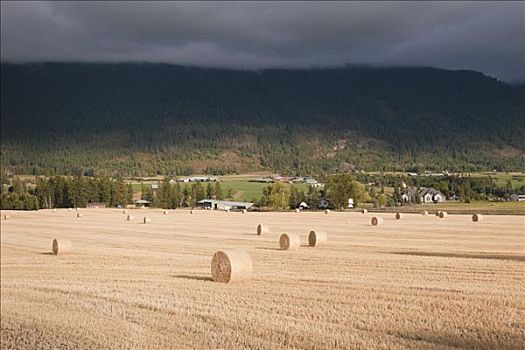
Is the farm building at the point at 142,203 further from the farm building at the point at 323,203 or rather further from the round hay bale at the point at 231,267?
the round hay bale at the point at 231,267

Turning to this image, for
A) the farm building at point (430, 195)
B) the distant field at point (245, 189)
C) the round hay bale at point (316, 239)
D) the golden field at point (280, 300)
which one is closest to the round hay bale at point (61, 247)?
the golden field at point (280, 300)

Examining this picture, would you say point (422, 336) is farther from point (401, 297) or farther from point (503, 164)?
point (503, 164)

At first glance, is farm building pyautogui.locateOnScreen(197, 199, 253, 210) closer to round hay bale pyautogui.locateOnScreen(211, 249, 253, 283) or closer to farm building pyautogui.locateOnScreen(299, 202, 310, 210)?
farm building pyautogui.locateOnScreen(299, 202, 310, 210)

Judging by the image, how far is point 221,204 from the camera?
3556 inches

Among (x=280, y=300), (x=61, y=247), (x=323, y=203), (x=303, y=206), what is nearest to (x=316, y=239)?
(x=61, y=247)

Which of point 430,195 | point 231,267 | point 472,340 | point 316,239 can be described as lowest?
point 472,340

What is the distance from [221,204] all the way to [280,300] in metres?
75.8

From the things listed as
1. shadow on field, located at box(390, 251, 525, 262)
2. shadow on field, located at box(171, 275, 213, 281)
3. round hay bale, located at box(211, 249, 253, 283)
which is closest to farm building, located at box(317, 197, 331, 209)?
shadow on field, located at box(390, 251, 525, 262)

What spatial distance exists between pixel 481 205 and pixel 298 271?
5709 mm

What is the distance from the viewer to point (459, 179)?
17297 mm

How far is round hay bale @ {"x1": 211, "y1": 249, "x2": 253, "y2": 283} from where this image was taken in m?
17.5

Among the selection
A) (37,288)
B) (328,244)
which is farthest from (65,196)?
(37,288)

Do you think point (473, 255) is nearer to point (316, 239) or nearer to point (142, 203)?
point (316, 239)

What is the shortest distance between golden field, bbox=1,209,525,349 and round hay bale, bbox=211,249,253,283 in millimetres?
335
